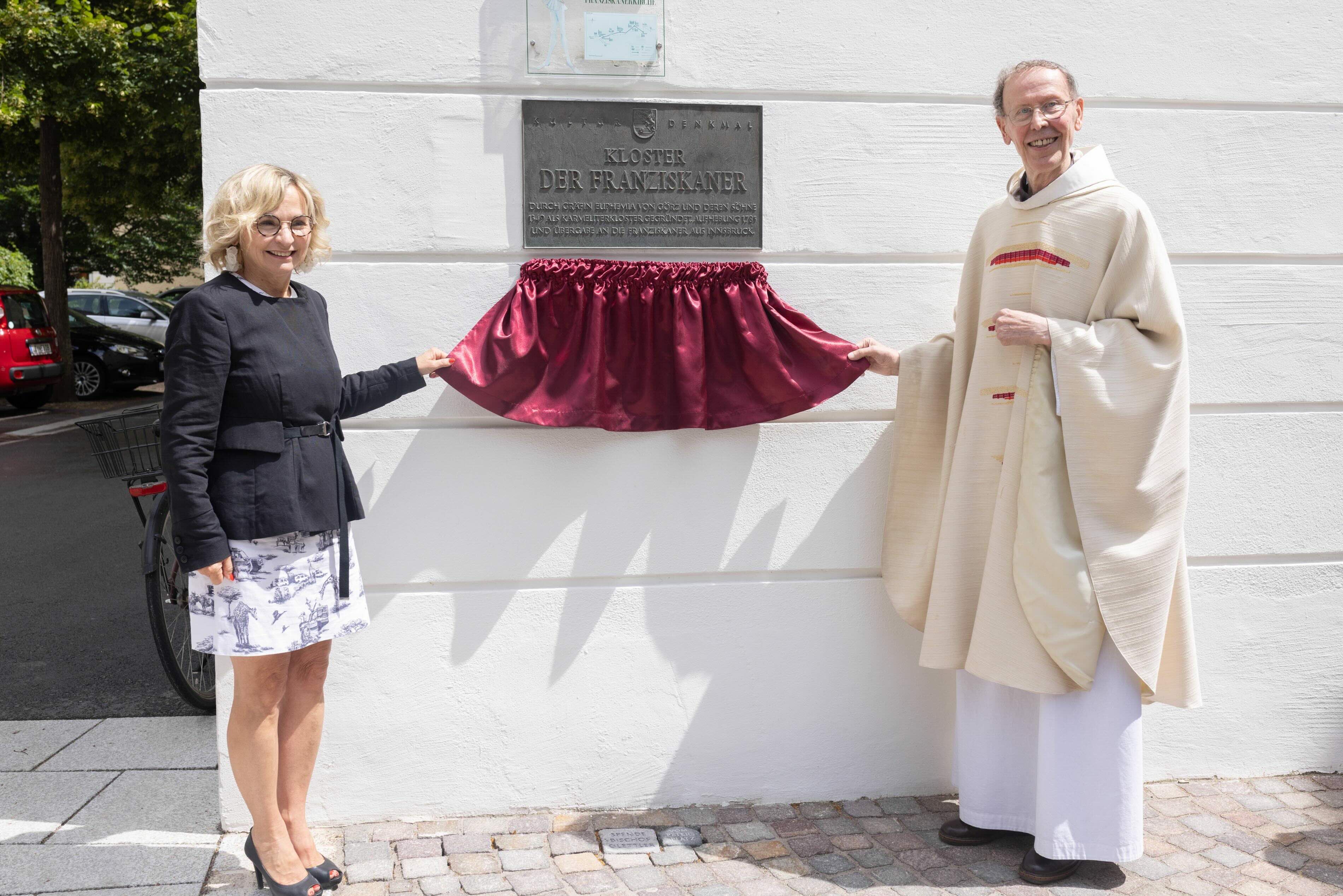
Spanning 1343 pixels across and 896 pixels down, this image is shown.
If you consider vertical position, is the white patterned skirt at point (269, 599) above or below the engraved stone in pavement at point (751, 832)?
above

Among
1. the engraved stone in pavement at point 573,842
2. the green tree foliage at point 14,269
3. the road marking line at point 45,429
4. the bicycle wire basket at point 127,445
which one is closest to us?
the engraved stone in pavement at point 573,842

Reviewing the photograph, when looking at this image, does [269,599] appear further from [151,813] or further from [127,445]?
[127,445]

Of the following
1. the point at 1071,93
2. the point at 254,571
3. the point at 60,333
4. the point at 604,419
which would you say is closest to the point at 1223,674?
the point at 1071,93

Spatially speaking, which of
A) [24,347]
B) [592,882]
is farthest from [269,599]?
[24,347]

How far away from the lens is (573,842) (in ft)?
11.0

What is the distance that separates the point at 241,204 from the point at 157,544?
6.72 feet

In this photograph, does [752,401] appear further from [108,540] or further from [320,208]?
[108,540]

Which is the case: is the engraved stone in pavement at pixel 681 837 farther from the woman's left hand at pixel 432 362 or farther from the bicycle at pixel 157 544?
the bicycle at pixel 157 544

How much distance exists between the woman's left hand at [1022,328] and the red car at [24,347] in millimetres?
14995

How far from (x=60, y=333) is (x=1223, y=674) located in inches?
654

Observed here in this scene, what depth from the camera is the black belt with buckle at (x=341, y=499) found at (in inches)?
112

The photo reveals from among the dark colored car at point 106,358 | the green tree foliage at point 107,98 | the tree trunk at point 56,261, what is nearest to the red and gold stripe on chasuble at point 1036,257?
the green tree foliage at point 107,98

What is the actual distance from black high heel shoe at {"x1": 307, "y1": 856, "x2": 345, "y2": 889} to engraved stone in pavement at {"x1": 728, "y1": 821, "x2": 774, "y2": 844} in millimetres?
1172

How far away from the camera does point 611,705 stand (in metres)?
3.56
